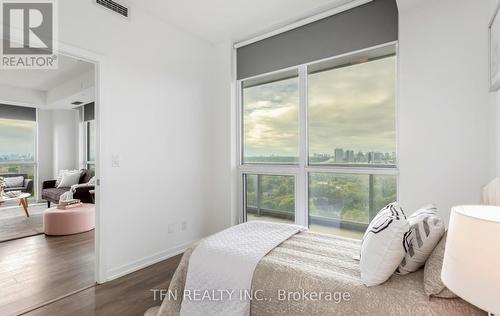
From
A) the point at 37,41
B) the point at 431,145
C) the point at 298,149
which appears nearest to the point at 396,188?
the point at 431,145

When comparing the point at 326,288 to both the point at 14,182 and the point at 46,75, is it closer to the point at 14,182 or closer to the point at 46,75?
the point at 46,75

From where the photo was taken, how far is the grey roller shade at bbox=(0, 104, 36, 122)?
6164 millimetres

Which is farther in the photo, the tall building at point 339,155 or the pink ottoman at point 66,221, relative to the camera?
the pink ottoman at point 66,221

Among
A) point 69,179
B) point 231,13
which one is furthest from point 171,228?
point 69,179

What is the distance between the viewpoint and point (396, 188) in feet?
8.11

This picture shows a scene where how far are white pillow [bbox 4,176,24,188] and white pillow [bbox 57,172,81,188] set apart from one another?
1275 millimetres

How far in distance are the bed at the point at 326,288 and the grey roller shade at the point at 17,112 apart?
23.7 ft

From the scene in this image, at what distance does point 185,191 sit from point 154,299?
1.42 m

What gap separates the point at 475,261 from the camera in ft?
2.45

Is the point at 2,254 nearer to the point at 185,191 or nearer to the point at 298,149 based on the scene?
the point at 185,191

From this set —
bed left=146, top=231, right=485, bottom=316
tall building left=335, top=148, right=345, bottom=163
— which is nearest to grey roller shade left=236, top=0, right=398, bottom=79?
tall building left=335, top=148, right=345, bottom=163

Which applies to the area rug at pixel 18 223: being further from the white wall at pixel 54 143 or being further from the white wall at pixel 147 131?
the white wall at pixel 147 131

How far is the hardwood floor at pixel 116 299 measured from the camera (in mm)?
2029

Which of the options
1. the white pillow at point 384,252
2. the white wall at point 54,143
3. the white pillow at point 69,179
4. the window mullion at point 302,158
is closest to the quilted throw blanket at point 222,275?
the white pillow at point 384,252
